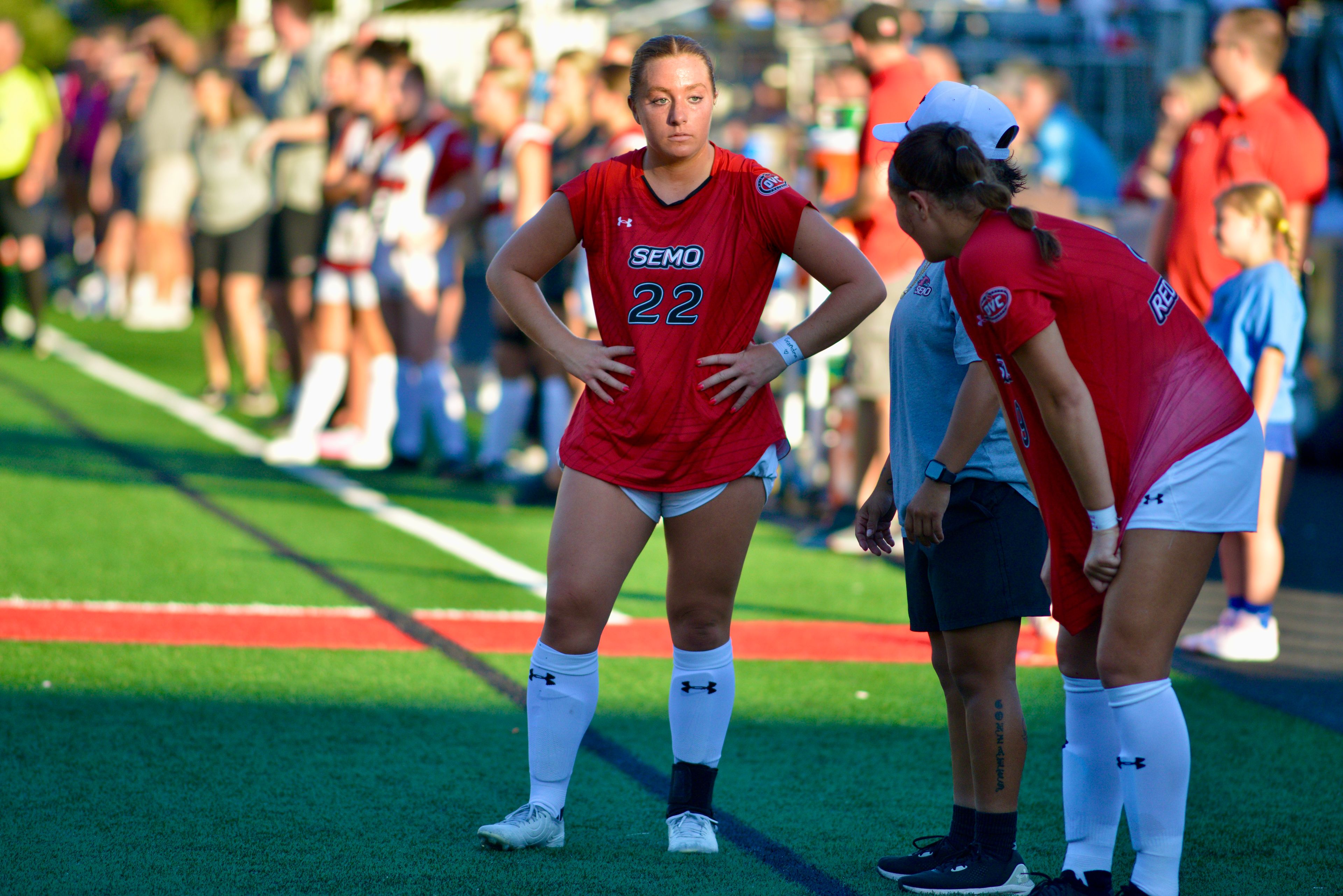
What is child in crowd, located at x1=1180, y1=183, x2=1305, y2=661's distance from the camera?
585cm

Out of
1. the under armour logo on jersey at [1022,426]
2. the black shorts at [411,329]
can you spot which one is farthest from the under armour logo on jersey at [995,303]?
the black shorts at [411,329]

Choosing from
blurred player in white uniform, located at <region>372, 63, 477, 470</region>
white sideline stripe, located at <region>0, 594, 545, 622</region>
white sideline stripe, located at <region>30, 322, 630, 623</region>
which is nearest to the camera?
white sideline stripe, located at <region>0, 594, 545, 622</region>

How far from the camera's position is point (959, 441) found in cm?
364

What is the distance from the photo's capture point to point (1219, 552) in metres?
6.81

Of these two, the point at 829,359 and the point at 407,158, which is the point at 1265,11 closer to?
the point at 829,359

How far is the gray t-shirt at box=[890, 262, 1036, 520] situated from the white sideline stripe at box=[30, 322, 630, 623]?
2.16 meters

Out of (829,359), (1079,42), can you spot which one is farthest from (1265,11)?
(1079,42)

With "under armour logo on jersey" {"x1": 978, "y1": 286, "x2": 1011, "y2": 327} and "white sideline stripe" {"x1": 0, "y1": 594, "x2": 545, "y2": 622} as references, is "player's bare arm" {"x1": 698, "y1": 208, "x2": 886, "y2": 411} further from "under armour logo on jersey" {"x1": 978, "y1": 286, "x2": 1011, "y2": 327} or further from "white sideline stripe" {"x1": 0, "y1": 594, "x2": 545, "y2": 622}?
"white sideline stripe" {"x1": 0, "y1": 594, "x2": 545, "y2": 622}

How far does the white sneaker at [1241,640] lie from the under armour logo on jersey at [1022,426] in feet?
10.2

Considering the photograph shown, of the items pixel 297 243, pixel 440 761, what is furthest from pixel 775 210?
pixel 297 243

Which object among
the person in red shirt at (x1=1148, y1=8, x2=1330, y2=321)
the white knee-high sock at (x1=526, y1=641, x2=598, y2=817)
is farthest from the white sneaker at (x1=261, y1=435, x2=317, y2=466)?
the white knee-high sock at (x1=526, y1=641, x2=598, y2=817)

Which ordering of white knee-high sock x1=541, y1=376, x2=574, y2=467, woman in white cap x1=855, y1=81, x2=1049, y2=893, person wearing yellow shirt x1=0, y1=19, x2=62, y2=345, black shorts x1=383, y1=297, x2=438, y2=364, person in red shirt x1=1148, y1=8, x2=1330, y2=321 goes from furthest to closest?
person wearing yellow shirt x1=0, y1=19, x2=62, y2=345 → black shorts x1=383, y1=297, x2=438, y2=364 → white knee-high sock x1=541, y1=376, x2=574, y2=467 → person in red shirt x1=1148, y1=8, x2=1330, y2=321 → woman in white cap x1=855, y1=81, x2=1049, y2=893

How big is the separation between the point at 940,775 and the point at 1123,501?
164 cm

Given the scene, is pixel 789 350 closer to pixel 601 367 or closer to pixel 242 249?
pixel 601 367
